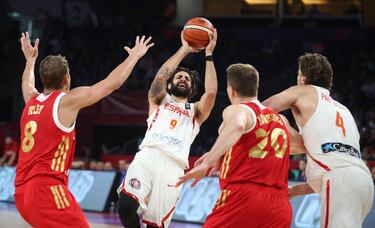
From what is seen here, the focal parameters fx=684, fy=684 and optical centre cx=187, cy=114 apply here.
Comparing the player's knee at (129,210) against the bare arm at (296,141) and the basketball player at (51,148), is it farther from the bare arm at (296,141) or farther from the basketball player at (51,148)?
the bare arm at (296,141)

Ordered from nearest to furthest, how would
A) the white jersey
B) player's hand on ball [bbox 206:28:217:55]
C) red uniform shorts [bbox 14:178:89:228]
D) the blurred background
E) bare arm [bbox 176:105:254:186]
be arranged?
bare arm [bbox 176:105:254:186] < red uniform shorts [bbox 14:178:89:228] < player's hand on ball [bbox 206:28:217:55] < the white jersey < the blurred background

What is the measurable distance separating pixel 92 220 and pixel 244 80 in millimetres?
8308

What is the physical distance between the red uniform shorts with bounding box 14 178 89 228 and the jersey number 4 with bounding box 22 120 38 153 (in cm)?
27

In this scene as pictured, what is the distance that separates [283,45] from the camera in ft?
65.8

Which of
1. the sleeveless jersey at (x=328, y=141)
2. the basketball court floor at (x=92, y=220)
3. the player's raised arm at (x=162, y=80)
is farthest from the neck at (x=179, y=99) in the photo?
the basketball court floor at (x=92, y=220)

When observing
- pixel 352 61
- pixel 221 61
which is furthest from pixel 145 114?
pixel 352 61

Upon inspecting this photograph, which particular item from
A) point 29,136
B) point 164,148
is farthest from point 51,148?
point 164,148

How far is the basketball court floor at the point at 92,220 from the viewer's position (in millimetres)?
10633

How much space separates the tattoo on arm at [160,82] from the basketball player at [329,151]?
1.93m

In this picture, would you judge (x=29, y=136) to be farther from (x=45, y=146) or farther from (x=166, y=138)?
(x=166, y=138)

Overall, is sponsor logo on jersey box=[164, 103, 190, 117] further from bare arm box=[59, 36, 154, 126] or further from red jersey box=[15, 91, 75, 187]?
red jersey box=[15, 91, 75, 187]

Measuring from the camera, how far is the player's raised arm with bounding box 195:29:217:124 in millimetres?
6289

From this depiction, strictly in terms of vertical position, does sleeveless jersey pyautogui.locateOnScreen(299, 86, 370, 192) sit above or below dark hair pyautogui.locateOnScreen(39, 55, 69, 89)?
below

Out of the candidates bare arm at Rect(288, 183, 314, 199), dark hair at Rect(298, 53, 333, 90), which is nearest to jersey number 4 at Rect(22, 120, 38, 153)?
bare arm at Rect(288, 183, 314, 199)
